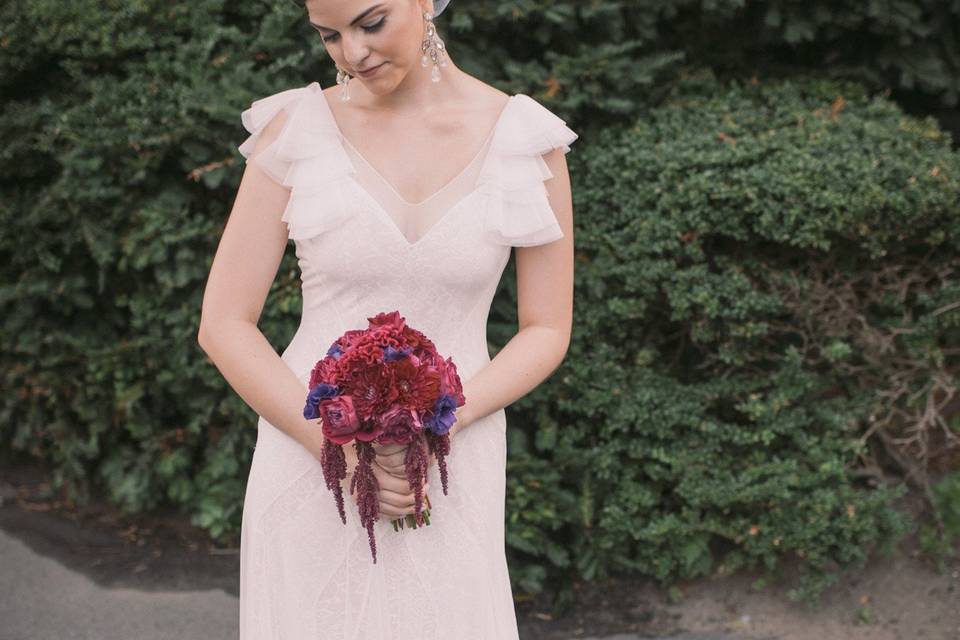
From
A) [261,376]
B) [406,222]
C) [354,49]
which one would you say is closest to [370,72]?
[354,49]

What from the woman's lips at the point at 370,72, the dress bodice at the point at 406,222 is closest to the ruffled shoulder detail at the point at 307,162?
the dress bodice at the point at 406,222

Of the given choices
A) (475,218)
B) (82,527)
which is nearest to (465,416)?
(475,218)

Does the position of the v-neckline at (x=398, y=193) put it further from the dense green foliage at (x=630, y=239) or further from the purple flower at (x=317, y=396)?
the dense green foliage at (x=630, y=239)

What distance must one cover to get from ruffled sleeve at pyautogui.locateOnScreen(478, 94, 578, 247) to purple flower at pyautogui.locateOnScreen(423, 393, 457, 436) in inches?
17.9

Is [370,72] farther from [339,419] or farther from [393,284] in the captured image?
[339,419]

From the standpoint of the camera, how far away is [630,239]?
439cm

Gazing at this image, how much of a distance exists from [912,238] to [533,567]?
2.10 m

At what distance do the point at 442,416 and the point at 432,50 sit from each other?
2.78ft

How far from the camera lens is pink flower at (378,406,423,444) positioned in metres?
2.02

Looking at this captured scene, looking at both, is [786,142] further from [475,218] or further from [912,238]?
[475,218]

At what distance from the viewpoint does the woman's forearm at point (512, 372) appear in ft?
7.72

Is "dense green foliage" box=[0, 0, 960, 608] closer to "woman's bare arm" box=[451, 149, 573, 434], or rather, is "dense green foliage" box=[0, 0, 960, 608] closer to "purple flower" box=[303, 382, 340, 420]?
"woman's bare arm" box=[451, 149, 573, 434]

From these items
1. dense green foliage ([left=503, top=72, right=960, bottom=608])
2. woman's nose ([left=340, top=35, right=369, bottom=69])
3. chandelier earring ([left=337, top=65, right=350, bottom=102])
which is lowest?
dense green foliage ([left=503, top=72, right=960, bottom=608])

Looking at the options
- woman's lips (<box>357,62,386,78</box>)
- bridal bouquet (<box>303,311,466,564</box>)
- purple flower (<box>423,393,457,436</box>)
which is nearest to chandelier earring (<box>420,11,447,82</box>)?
woman's lips (<box>357,62,386,78</box>)
